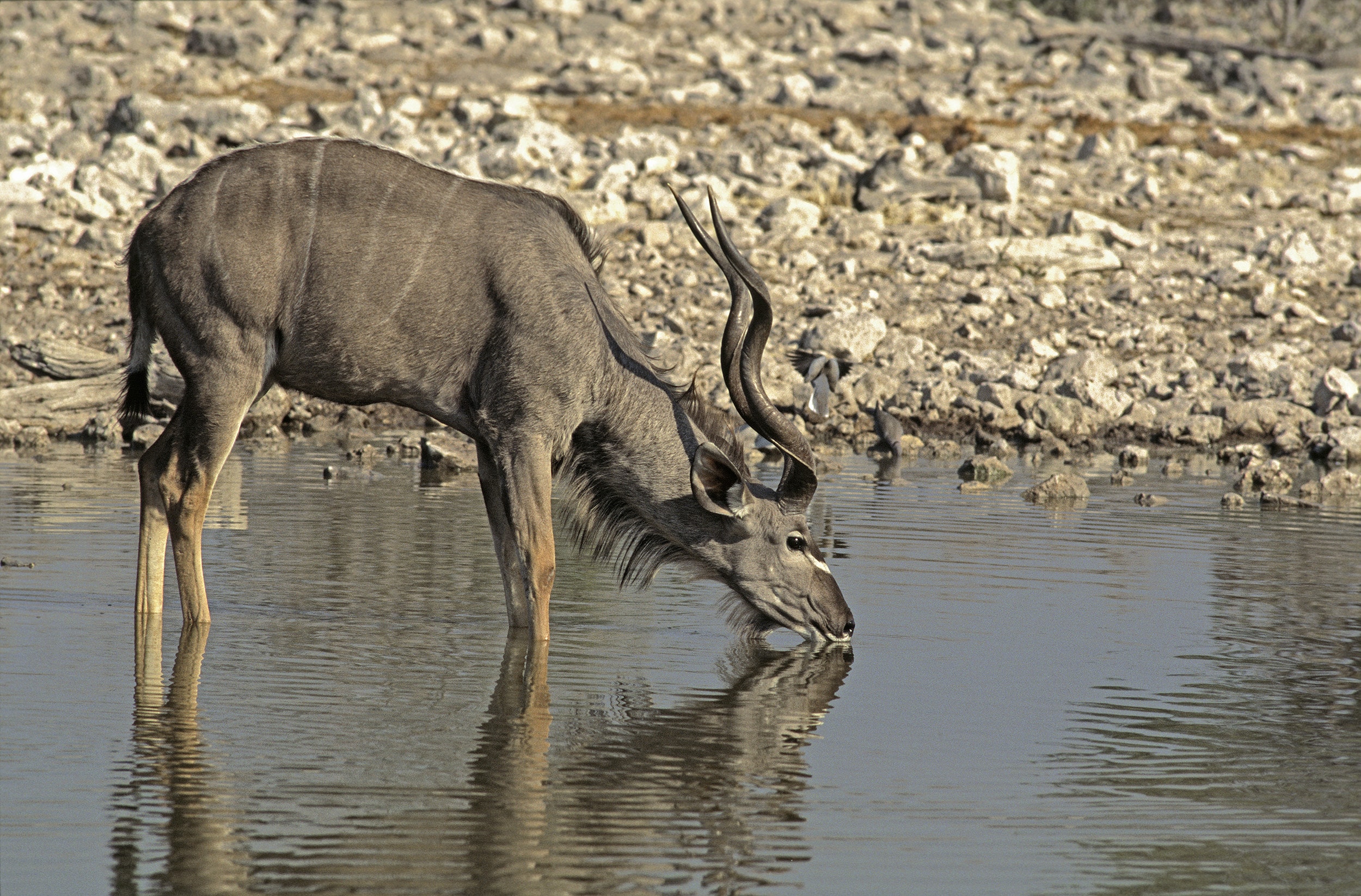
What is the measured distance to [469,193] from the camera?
8.23 meters

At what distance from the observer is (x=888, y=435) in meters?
15.3

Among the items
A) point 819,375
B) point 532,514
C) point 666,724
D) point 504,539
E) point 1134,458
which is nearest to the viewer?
point 666,724

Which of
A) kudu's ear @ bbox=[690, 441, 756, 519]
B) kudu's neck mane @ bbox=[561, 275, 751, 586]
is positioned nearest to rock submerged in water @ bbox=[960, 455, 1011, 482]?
kudu's neck mane @ bbox=[561, 275, 751, 586]

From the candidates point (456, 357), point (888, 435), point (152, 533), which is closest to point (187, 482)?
point (152, 533)

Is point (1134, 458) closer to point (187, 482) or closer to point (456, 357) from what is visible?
point (456, 357)

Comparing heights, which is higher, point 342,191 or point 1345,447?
point 342,191

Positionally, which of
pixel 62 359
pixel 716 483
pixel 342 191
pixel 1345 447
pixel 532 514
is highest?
pixel 342 191

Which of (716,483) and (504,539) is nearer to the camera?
(716,483)

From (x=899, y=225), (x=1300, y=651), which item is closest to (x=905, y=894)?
(x=1300, y=651)

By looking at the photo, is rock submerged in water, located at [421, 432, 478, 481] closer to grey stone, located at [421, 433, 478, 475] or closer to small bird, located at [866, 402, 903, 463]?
grey stone, located at [421, 433, 478, 475]

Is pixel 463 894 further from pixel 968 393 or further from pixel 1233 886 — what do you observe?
pixel 968 393

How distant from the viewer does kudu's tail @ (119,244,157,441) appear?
8.15 metres

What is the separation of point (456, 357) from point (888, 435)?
7.90 meters

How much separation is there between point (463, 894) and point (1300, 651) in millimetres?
4822
